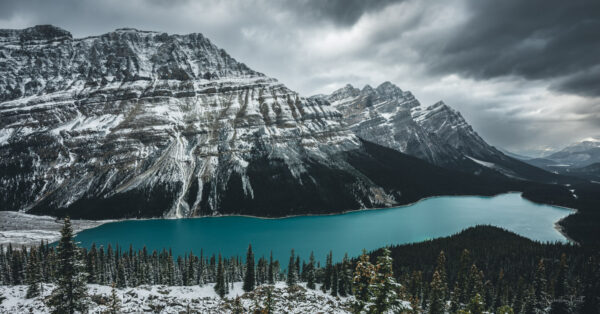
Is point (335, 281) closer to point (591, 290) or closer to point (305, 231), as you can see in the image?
point (591, 290)

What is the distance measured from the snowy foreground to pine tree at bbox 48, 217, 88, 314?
933 cm

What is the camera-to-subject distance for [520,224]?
170 meters

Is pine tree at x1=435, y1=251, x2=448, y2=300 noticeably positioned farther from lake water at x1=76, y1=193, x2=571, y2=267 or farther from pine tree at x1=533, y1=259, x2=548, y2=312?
lake water at x1=76, y1=193, x2=571, y2=267

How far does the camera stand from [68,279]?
883 inches

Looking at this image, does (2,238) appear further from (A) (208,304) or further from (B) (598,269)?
(B) (598,269)

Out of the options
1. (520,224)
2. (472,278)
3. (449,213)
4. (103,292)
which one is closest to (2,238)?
(103,292)

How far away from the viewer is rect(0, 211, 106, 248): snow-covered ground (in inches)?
4641

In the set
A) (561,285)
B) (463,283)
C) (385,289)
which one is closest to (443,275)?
(463,283)

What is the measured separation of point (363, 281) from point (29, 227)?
179702 mm

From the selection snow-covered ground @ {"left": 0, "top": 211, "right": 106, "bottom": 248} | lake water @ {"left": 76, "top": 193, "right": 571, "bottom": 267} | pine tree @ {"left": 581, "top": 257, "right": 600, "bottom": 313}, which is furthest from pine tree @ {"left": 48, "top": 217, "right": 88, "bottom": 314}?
snow-covered ground @ {"left": 0, "top": 211, "right": 106, "bottom": 248}

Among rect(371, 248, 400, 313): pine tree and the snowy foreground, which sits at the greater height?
rect(371, 248, 400, 313): pine tree

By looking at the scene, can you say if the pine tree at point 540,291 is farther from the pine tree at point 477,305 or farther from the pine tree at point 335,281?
the pine tree at point 477,305

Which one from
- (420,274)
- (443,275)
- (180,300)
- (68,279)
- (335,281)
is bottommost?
(420,274)

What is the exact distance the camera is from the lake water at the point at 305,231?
114569 mm
